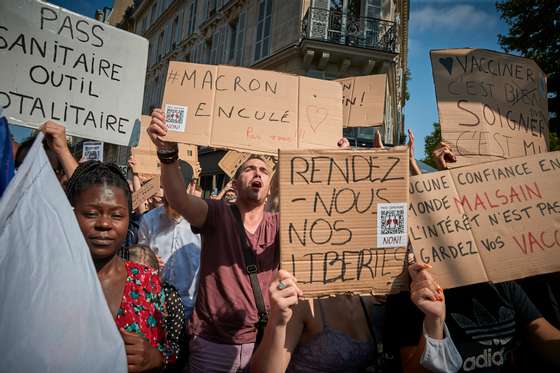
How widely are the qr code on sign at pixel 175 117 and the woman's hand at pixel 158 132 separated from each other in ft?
0.40

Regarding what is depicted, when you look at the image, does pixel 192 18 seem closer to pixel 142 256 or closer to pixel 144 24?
pixel 144 24

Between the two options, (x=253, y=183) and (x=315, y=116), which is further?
(x=315, y=116)

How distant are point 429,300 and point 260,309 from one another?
88 centimetres

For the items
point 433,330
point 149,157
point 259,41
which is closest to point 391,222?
point 433,330

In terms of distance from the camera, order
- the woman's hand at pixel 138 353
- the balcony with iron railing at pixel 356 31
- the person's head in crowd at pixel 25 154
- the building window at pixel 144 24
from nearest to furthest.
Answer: the woman's hand at pixel 138 353
the person's head in crowd at pixel 25 154
the balcony with iron railing at pixel 356 31
the building window at pixel 144 24

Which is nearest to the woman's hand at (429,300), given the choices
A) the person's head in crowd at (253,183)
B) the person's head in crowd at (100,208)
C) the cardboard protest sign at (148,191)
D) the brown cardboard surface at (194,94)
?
the person's head in crowd at (253,183)

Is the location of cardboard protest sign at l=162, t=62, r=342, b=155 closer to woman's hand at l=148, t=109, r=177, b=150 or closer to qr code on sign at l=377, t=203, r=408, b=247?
woman's hand at l=148, t=109, r=177, b=150

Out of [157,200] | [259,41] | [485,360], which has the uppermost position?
[259,41]

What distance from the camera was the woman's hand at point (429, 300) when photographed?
1.54 metres

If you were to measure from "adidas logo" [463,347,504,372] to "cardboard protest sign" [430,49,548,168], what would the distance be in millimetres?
1048

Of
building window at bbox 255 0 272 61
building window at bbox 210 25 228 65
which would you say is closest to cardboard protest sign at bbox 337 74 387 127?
building window at bbox 255 0 272 61

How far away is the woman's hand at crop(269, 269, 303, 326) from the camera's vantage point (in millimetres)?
1442

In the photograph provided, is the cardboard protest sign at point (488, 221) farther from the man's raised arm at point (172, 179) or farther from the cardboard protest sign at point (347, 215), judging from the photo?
the man's raised arm at point (172, 179)

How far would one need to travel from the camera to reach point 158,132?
203cm
